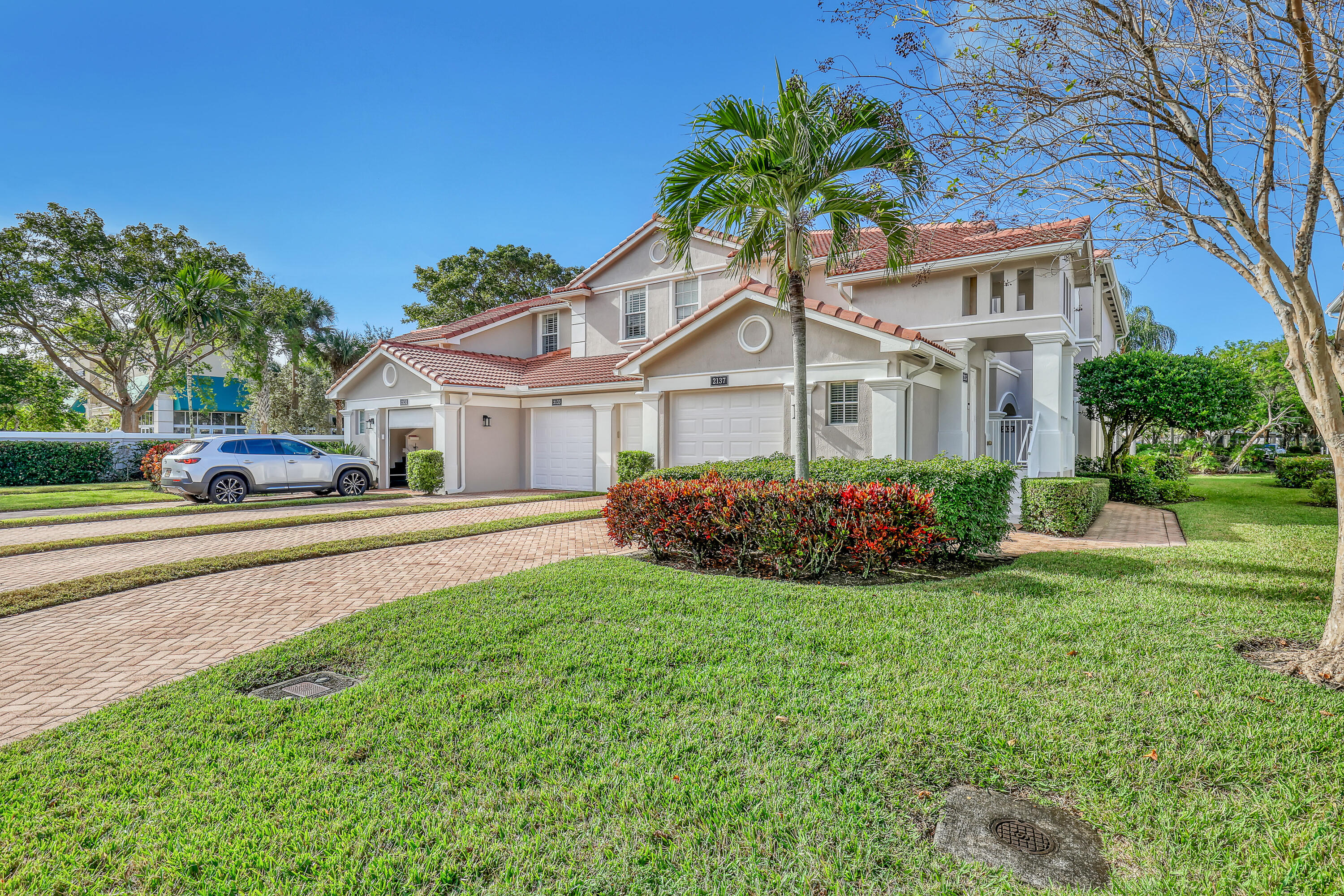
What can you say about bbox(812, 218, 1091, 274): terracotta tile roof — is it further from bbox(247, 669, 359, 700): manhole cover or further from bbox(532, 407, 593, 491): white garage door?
bbox(247, 669, 359, 700): manhole cover

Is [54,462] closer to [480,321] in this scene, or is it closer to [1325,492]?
[480,321]

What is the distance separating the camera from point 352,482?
18.6m

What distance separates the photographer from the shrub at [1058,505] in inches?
420

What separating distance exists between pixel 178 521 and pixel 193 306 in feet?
53.7

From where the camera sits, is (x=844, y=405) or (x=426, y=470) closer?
(x=844, y=405)

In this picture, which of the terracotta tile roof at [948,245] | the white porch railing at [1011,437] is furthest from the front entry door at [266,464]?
the white porch railing at [1011,437]

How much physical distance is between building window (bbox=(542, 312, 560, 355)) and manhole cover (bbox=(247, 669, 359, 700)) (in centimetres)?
1945

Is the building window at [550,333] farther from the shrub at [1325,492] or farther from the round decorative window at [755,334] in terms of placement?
the shrub at [1325,492]

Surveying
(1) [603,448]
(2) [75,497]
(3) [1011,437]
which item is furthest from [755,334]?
(2) [75,497]

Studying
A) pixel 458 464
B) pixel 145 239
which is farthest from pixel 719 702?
pixel 145 239

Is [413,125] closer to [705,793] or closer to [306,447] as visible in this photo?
[306,447]

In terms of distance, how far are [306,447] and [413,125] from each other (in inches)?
351

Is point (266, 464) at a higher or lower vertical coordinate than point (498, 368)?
lower

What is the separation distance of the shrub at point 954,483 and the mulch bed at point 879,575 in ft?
0.69
